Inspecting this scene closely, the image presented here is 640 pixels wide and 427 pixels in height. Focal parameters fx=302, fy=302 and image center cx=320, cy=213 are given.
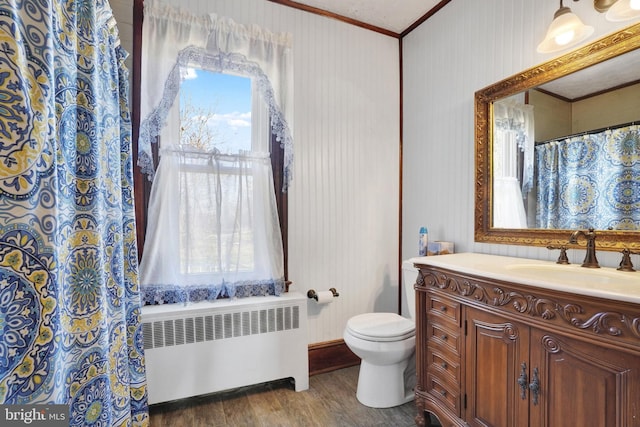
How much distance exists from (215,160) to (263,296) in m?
0.94

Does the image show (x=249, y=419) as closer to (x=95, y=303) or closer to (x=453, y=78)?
(x=95, y=303)

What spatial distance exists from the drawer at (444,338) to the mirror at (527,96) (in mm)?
643

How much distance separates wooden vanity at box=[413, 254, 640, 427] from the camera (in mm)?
908

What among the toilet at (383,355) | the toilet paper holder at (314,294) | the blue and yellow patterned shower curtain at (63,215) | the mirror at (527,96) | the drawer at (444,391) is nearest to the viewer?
the blue and yellow patterned shower curtain at (63,215)

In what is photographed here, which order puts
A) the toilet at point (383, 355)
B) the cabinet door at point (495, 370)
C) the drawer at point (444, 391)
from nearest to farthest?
the cabinet door at point (495, 370), the drawer at point (444, 391), the toilet at point (383, 355)

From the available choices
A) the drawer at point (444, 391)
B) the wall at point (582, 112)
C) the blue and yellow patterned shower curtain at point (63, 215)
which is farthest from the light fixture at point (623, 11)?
the blue and yellow patterned shower curtain at point (63, 215)

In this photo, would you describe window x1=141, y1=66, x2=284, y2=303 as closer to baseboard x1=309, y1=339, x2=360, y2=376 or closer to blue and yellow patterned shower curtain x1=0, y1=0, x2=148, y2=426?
blue and yellow patterned shower curtain x1=0, y1=0, x2=148, y2=426

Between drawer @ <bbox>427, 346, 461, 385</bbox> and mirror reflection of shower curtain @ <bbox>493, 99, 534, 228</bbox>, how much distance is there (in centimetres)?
81

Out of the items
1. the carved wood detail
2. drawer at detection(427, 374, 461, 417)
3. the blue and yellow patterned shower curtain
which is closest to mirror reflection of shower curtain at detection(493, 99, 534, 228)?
the carved wood detail

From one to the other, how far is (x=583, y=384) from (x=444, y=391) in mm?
680

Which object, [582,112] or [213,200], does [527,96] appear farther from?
[213,200]

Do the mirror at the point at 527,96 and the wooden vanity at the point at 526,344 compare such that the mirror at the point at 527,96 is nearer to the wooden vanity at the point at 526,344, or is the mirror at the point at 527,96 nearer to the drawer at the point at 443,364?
the wooden vanity at the point at 526,344

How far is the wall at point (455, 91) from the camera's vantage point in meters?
1.63

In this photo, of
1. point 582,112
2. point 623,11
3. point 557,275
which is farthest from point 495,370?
point 623,11
